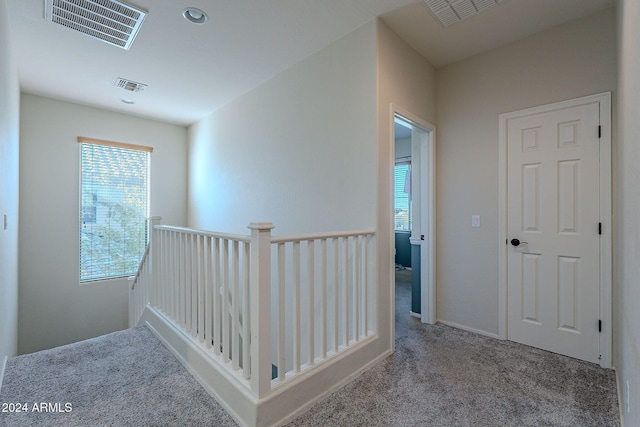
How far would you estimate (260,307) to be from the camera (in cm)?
155

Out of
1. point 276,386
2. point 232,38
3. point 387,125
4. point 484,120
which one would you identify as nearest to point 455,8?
point 387,125

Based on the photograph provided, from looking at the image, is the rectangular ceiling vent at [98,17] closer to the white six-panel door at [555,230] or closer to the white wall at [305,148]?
the white wall at [305,148]

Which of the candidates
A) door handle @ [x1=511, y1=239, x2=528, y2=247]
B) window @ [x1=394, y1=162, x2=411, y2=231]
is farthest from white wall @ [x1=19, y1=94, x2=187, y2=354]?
door handle @ [x1=511, y1=239, x2=528, y2=247]

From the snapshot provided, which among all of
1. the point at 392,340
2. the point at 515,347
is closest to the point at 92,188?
the point at 392,340

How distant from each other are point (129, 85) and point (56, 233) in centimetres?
216

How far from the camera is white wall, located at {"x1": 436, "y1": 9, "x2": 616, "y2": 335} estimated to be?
227cm

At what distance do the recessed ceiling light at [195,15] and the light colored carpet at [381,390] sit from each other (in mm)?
2589

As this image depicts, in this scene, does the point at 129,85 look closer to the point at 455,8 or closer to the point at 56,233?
the point at 56,233

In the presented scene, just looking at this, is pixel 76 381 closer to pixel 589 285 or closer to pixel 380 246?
pixel 380 246

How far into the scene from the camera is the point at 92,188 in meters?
4.19

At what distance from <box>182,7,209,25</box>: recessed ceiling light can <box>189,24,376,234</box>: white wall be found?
95cm

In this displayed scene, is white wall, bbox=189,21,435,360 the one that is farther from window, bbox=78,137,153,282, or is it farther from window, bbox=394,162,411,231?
window, bbox=394,162,411,231

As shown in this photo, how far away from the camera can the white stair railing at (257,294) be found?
158 centimetres

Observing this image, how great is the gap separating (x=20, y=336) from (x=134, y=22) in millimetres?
3911
